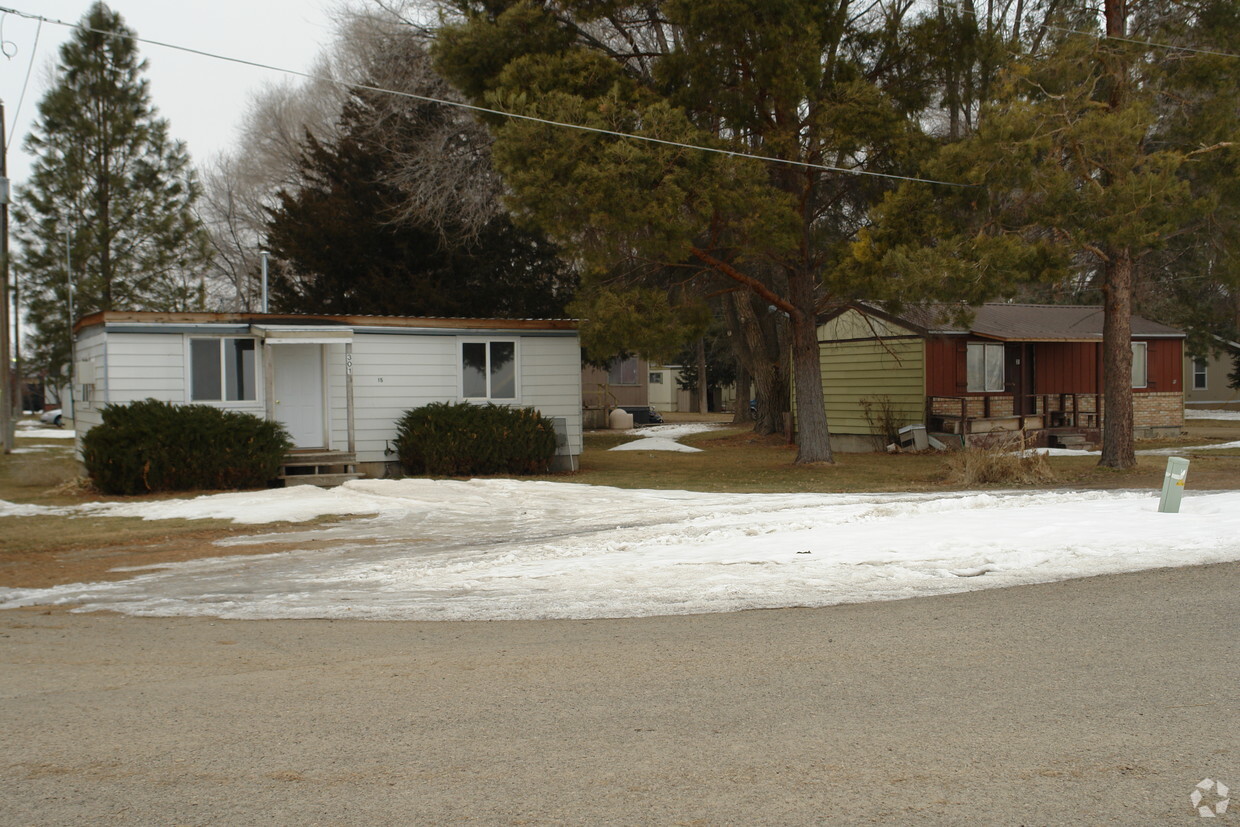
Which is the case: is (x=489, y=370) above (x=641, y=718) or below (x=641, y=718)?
above

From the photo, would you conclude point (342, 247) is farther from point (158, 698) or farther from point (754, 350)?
point (158, 698)

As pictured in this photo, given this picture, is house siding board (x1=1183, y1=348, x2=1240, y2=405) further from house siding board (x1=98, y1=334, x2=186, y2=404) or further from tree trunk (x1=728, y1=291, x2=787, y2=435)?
house siding board (x1=98, y1=334, x2=186, y2=404)

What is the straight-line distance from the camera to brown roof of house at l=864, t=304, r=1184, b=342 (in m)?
27.3

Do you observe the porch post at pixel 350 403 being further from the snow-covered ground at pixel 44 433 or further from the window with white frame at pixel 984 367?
the snow-covered ground at pixel 44 433

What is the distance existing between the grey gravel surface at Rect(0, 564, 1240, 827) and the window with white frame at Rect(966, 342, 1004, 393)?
20.7 m

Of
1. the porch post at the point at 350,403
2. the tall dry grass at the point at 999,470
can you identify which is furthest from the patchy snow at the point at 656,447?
the tall dry grass at the point at 999,470

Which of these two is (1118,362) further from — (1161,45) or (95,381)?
(95,381)

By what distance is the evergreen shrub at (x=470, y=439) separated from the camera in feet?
66.0

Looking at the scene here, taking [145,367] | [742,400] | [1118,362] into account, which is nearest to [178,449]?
[145,367]

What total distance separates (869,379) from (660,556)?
1978 cm

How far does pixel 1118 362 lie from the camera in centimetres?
2023

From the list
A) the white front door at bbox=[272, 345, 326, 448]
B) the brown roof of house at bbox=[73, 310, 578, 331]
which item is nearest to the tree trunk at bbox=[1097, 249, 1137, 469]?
the brown roof of house at bbox=[73, 310, 578, 331]

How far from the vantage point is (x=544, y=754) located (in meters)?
4.86

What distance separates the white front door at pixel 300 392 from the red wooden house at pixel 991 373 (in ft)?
40.8
